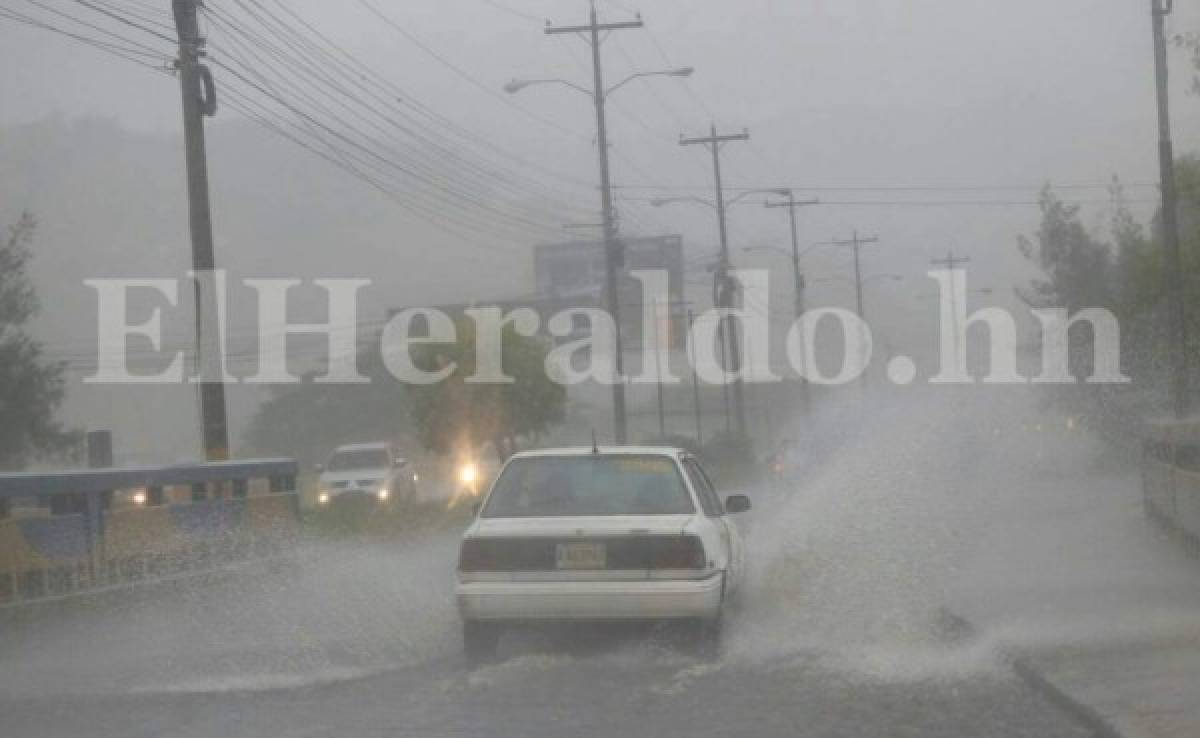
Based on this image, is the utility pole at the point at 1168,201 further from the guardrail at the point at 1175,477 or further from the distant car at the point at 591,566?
the distant car at the point at 591,566

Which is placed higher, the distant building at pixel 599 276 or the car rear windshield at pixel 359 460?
the distant building at pixel 599 276

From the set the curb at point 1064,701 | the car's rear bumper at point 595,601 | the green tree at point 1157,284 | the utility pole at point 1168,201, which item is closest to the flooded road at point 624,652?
the curb at point 1064,701

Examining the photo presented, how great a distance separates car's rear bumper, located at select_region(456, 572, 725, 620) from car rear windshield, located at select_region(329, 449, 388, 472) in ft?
89.0

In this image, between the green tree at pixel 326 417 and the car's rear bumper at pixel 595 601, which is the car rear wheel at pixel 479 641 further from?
the green tree at pixel 326 417

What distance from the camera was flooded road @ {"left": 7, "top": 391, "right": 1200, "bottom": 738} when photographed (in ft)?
29.6

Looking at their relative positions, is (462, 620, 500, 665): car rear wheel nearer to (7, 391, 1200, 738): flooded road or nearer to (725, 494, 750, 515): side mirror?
(7, 391, 1200, 738): flooded road

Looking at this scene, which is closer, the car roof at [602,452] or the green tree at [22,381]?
the car roof at [602,452]

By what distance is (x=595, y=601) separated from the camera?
10.8 m

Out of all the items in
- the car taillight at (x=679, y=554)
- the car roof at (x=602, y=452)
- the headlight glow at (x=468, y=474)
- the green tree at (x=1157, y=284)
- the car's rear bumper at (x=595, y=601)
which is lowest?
the headlight glow at (x=468, y=474)

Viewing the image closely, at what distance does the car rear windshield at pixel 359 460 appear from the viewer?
37719mm

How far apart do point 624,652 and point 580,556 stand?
0.95m

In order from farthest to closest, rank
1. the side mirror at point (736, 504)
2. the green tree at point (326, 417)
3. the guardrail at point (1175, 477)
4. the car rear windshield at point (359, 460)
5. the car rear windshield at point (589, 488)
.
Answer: the green tree at point (326, 417), the car rear windshield at point (359, 460), the guardrail at point (1175, 477), the side mirror at point (736, 504), the car rear windshield at point (589, 488)

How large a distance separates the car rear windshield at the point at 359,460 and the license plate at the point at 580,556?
27.1 meters

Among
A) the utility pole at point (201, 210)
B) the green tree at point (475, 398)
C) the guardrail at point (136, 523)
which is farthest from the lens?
the green tree at point (475, 398)
